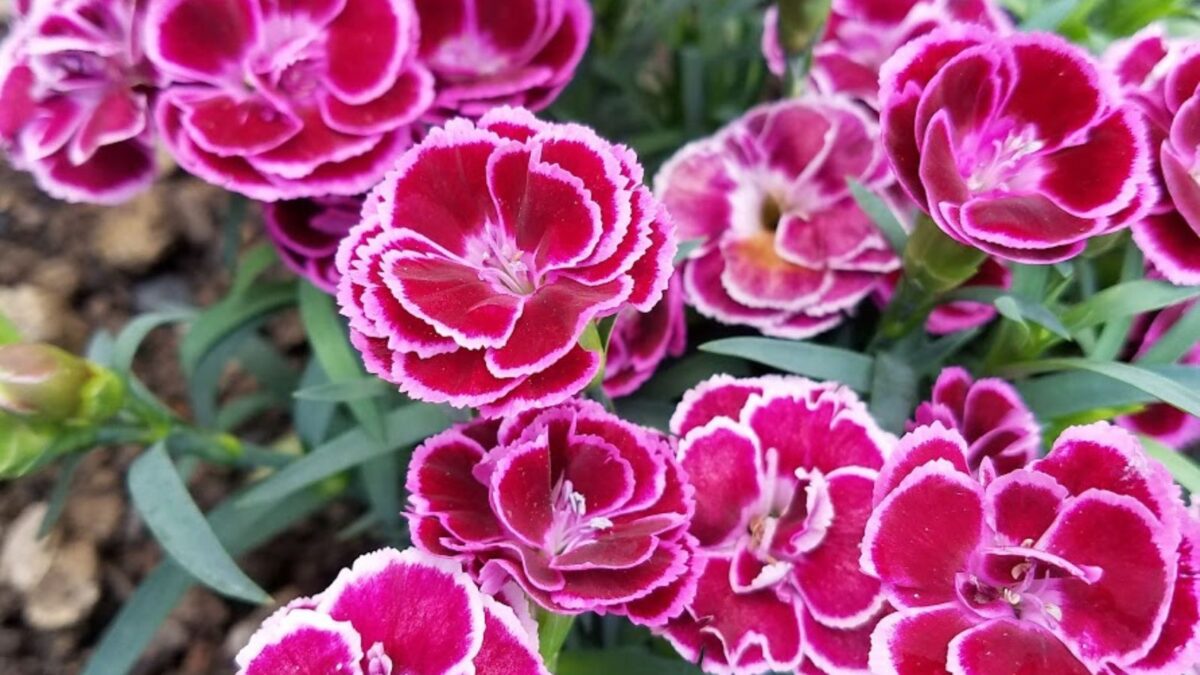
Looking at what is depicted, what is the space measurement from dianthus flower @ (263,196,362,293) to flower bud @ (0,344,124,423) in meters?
0.21

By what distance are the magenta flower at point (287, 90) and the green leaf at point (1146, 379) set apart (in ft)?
2.01

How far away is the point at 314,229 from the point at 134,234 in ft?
2.62

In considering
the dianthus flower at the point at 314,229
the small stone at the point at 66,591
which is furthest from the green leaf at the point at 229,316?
the small stone at the point at 66,591

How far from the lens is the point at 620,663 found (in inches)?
36.4

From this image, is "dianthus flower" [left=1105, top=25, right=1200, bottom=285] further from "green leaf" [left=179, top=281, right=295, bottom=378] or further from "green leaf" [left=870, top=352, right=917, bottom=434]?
"green leaf" [left=179, top=281, right=295, bottom=378]

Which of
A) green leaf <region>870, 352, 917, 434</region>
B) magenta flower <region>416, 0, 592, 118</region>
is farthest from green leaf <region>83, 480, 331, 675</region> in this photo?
green leaf <region>870, 352, 917, 434</region>

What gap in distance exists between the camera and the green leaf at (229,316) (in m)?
1.17

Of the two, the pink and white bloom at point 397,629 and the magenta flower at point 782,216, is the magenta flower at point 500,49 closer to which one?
the magenta flower at point 782,216

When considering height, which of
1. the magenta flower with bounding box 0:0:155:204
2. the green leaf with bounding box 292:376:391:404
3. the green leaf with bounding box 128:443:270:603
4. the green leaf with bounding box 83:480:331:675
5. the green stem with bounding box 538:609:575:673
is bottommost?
the green leaf with bounding box 83:480:331:675

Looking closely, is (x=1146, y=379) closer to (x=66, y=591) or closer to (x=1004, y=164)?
(x=1004, y=164)

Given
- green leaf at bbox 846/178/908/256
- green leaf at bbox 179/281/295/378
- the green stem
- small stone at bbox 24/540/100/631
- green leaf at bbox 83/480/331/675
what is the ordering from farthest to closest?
small stone at bbox 24/540/100/631
green leaf at bbox 179/281/295/378
green leaf at bbox 83/480/331/675
green leaf at bbox 846/178/908/256
the green stem

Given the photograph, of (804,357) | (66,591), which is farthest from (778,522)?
(66,591)

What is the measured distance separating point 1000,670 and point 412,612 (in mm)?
367

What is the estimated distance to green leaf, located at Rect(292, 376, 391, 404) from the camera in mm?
919
